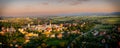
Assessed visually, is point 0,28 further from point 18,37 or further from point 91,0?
point 91,0

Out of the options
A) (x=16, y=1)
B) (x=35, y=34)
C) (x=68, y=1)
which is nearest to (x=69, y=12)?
(x=68, y=1)

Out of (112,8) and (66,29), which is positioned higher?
(112,8)

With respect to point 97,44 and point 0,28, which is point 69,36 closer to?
point 97,44

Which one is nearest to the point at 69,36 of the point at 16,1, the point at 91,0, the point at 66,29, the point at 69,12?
the point at 66,29

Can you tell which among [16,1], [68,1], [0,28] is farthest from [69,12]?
[0,28]

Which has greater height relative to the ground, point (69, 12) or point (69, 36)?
point (69, 12)

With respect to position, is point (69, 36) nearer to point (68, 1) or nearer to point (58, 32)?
point (58, 32)

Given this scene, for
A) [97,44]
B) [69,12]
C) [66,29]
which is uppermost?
[69,12]
